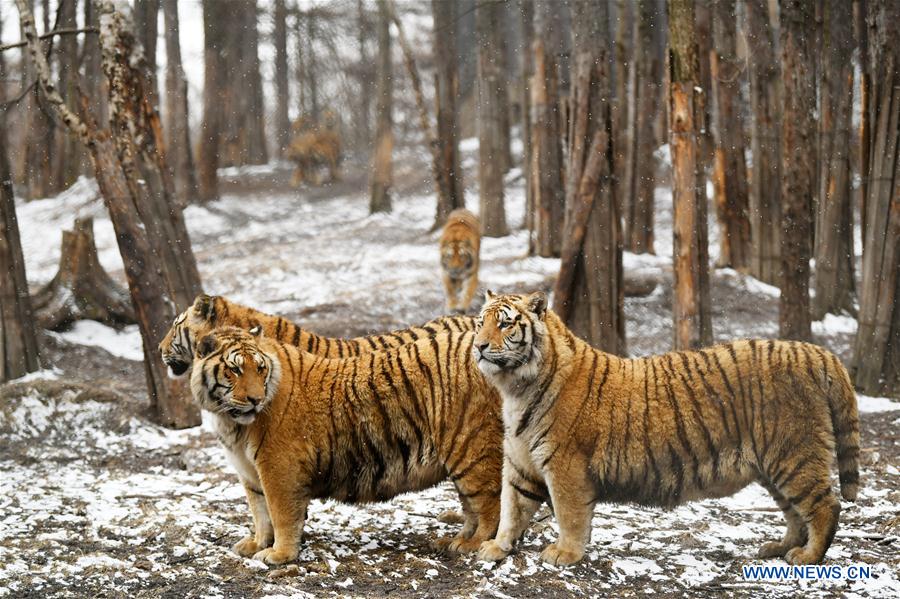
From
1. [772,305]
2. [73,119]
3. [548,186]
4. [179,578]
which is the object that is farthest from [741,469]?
[548,186]

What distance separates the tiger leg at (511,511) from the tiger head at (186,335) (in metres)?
2.27

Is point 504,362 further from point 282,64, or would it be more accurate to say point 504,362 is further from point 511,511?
point 282,64

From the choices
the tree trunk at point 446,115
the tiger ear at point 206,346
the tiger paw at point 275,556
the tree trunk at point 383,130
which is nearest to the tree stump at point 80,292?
the tree trunk at point 446,115

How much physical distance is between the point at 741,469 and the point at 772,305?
8.76 meters

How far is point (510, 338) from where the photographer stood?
5094 millimetres

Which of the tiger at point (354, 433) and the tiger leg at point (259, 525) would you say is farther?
the tiger leg at point (259, 525)

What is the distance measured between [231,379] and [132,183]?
4149 millimetres

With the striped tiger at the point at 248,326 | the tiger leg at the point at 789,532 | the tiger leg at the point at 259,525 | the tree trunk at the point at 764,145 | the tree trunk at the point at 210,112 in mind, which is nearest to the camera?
the tiger leg at the point at 789,532

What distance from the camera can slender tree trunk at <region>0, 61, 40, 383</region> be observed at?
934cm

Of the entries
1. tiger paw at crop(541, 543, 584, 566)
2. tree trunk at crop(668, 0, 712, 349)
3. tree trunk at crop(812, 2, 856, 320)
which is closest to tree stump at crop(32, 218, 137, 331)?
tree trunk at crop(668, 0, 712, 349)

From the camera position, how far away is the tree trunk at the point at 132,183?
27.6ft

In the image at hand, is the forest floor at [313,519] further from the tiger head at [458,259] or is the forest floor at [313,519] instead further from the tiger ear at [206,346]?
the tiger ear at [206,346]

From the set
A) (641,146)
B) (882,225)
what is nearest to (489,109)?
(641,146)

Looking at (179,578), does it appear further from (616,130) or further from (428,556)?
(616,130)
